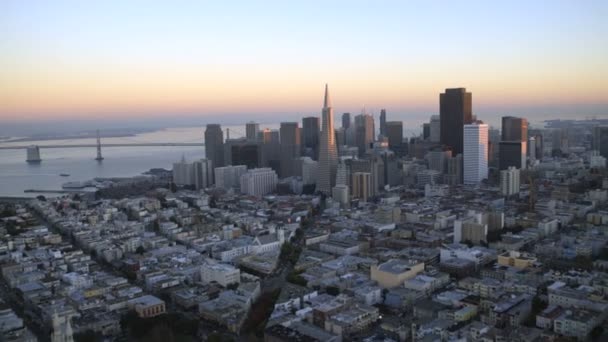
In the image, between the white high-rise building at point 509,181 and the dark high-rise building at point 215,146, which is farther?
the dark high-rise building at point 215,146

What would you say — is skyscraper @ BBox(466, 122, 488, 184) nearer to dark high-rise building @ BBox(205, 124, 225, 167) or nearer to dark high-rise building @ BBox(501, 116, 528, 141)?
dark high-rise building @ BBox(501, 116, 528, 141)

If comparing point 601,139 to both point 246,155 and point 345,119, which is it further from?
point 345,119

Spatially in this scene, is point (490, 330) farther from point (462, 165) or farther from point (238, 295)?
point (462, 165)

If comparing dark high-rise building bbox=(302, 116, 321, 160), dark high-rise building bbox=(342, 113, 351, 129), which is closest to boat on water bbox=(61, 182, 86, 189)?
dark high-rise building bbox=(302, 116, 321, 160)

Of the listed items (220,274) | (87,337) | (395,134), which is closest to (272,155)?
(395,134)

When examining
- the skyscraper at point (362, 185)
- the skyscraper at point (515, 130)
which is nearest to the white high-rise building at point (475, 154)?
the skyscraper at point (362, 185)

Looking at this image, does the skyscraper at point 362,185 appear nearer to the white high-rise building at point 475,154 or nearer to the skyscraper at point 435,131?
the white high-rise building at point 475,154
